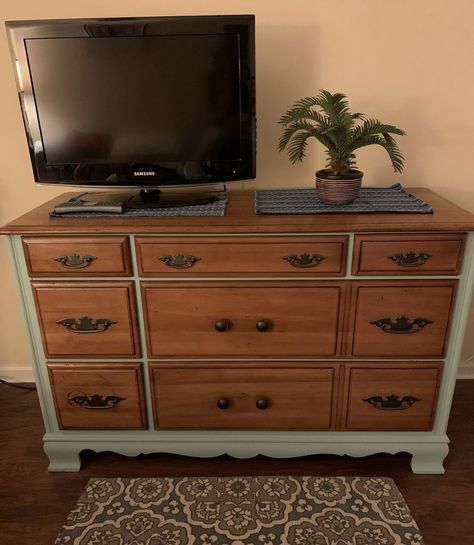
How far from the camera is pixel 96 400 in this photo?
1568mm

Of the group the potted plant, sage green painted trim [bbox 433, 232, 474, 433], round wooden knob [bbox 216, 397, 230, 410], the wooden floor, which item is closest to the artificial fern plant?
the potted plant

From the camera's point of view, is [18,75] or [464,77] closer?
[18,75]

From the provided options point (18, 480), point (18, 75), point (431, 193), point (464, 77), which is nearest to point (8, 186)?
point (18, 75)

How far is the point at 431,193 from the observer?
173 centimetres

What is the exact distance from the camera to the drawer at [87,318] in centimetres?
144

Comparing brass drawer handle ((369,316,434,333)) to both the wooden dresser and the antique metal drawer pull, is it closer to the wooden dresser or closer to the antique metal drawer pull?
the wooden dresser

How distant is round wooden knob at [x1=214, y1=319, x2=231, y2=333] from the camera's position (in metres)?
1.44

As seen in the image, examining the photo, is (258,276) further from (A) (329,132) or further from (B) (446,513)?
(B) (446,513)

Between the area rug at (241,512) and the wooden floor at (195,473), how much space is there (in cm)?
5

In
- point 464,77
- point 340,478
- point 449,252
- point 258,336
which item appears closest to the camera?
point 449,252

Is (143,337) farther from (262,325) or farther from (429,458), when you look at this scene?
(429,458)

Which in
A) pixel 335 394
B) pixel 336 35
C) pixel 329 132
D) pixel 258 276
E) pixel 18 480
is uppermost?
pixel 336 35

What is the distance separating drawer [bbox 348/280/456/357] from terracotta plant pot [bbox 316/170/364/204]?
0.29 meters

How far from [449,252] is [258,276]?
22.8 inches
